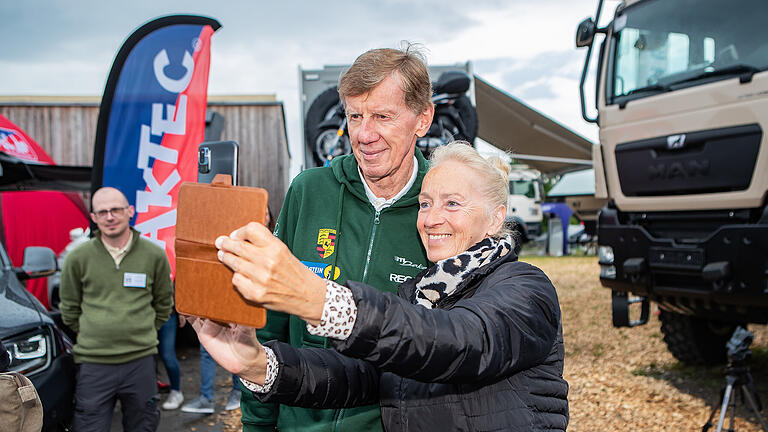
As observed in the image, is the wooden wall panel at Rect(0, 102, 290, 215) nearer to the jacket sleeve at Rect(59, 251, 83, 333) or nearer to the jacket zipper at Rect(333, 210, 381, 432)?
the jacket sleeve at Rect(59, 251, 83, 333)

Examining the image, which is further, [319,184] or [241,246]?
[319,184]

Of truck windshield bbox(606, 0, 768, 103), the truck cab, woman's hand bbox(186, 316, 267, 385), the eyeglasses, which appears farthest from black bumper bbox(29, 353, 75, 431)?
the truck cab

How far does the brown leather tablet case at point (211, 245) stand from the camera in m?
0.96

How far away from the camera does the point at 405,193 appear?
1976mm

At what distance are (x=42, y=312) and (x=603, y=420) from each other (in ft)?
14.3

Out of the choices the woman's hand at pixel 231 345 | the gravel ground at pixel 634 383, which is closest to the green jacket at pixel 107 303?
the gravel ground at pixel 634 383

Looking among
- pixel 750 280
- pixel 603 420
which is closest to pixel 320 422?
pixel 750 280

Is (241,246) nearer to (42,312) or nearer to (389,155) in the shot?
(389,155)

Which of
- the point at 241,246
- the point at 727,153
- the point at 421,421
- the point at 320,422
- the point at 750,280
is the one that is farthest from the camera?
the point at 727,153

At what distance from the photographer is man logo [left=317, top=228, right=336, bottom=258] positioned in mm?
1917

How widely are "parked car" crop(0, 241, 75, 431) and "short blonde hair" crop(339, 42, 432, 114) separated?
7.93 ft

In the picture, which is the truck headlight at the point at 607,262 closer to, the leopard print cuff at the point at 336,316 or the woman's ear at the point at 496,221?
the woman's ear at the point at 496,221

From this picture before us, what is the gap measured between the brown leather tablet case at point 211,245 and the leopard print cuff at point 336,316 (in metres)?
0.10

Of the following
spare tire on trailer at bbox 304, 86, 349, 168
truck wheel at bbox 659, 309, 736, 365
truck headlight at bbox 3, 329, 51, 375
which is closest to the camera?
truck headlight at bbox 3, 329, 51, 375
